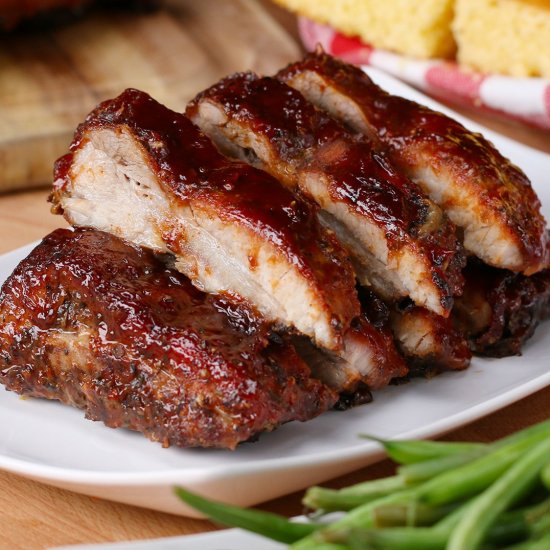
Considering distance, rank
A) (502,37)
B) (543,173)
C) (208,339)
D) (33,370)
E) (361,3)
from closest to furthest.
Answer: (208,339) < (33,370) < (543,173) < (502,37) < (361,3)

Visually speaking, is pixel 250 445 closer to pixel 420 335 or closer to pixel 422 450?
pixel 420 335

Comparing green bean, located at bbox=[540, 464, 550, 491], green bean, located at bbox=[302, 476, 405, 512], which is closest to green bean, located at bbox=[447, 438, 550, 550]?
green bean, located at bbox=[540, 464, 550, 491]

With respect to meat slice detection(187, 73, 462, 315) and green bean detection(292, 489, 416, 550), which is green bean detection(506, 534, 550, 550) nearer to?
green bean detection(292, 489, 416, 550)

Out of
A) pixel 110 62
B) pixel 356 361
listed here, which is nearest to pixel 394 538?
pixel 356 361

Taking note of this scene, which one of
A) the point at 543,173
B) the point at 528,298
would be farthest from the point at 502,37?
the point at 528,298

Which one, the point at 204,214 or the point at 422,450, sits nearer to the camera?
the point at 422,450

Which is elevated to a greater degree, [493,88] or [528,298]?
[493,88]

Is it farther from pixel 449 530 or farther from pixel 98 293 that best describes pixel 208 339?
pixel 449 530

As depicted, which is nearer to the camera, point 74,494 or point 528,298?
point 74,494
